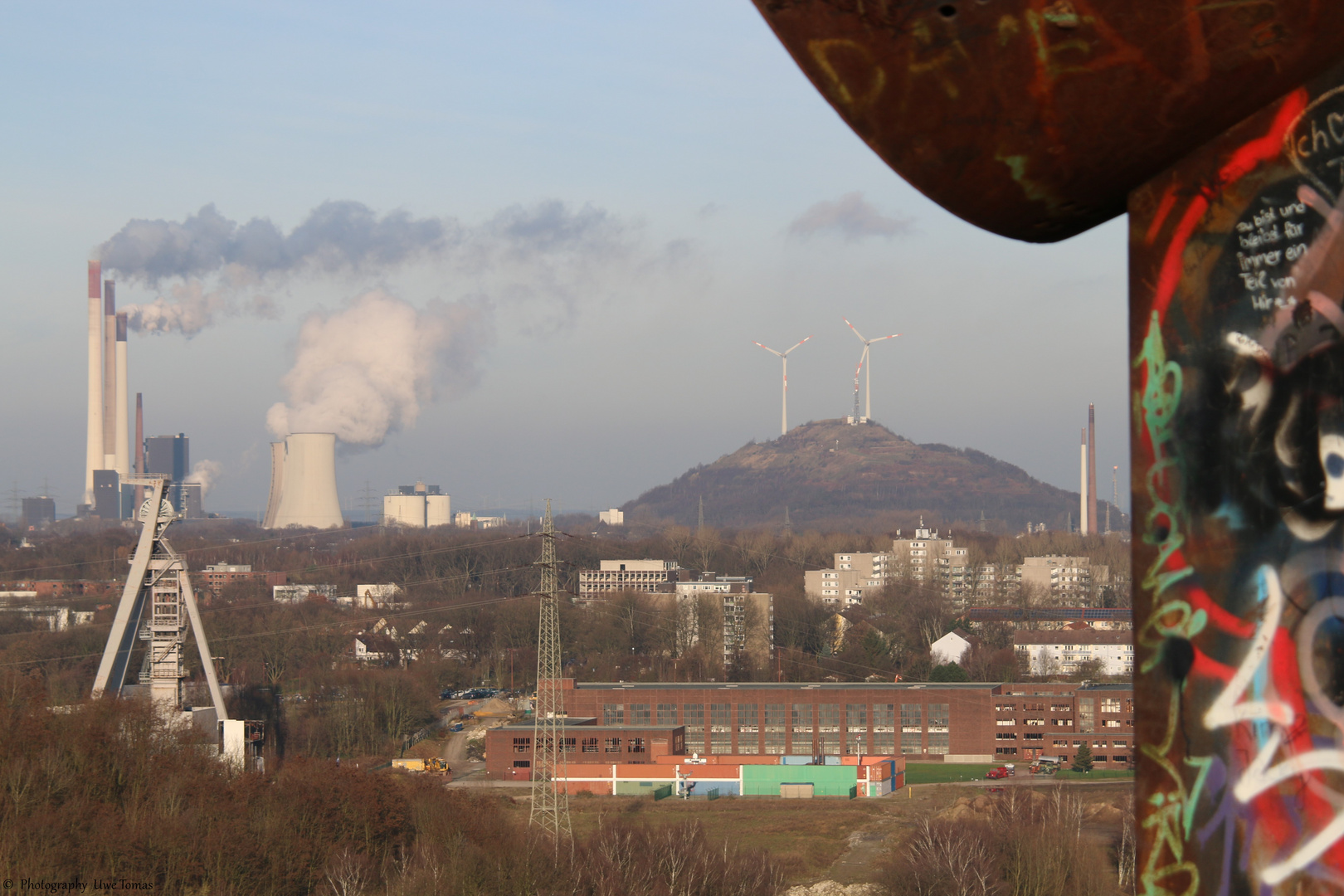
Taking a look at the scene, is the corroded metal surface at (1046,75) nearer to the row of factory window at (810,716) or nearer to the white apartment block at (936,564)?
the row of factory window at (810,716)

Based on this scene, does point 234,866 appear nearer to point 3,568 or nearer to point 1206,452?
point 1206,452

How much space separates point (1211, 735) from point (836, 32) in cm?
101

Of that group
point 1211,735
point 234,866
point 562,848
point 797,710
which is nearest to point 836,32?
point 1211,735

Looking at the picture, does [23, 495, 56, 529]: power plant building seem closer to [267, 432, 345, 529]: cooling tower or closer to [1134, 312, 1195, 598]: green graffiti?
[267, 432, 345, 529]: cooling tower

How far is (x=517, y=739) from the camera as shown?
32.8m

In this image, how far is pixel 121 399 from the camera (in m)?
114

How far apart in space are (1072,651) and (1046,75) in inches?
1917

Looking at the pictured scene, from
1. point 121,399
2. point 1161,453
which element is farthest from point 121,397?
point 1161,453

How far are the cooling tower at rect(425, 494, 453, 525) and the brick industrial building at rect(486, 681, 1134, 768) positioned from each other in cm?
9672

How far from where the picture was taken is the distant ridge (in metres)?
164

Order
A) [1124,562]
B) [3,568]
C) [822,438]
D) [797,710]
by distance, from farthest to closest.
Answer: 1. [822,438]
2. [1124,562]
3. [3,568]
4. [797,710]

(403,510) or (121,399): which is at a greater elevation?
(121,399)

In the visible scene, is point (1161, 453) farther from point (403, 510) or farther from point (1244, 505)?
point (403, 510)

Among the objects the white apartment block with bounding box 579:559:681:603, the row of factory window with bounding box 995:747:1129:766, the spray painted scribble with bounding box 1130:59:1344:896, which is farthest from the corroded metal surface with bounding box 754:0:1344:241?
the white apartment block with bounding box 579:559:681:603
